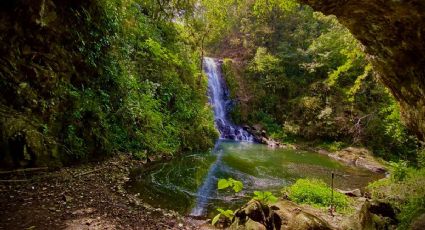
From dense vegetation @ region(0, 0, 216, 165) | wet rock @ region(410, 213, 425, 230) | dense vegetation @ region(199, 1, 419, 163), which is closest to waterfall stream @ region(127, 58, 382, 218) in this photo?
dense vegetation @ region(0, 0, 216, 165)

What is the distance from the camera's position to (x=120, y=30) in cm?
1062

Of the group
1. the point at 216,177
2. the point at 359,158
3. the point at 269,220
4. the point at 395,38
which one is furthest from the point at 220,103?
the point at 395,38

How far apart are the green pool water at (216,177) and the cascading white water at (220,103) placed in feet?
21.2

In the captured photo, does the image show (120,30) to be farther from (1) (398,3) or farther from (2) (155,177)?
(1) (398,3)

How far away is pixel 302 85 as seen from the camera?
24984 mm

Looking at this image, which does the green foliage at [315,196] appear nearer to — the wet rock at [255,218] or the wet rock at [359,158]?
the wet rock at [255,218]

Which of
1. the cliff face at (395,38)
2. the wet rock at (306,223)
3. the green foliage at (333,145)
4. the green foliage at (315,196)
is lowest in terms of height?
the green foliage at (315,196)

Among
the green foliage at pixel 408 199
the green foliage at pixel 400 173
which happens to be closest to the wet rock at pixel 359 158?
the green foliage at pixel 400 173

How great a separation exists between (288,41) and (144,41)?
57.3 ft

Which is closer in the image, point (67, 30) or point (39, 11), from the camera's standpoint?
point (39, 11)

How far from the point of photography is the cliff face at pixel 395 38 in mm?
3666

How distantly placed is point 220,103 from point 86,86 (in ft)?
50.7

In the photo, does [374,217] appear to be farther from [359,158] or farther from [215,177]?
[359,158]

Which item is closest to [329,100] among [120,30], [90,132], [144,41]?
[144,41]
